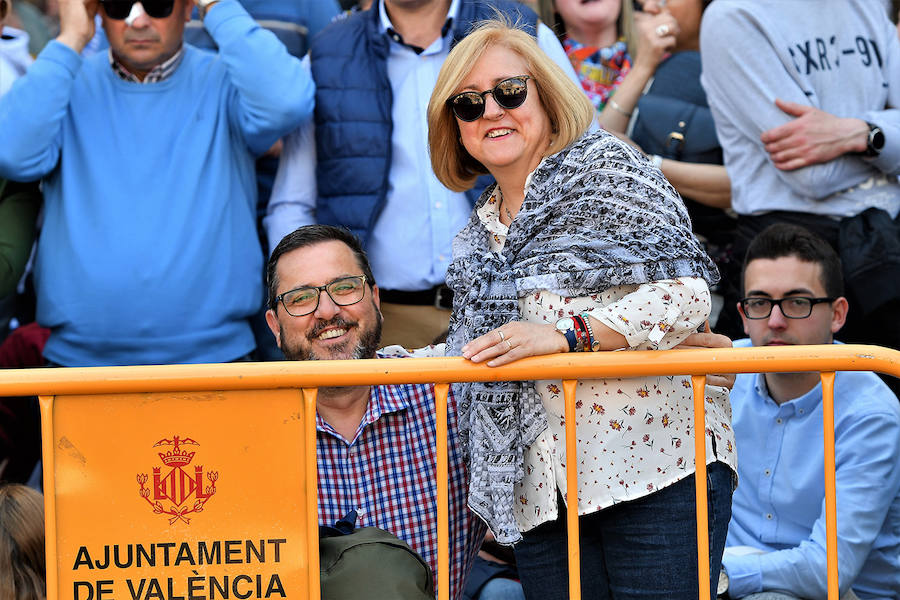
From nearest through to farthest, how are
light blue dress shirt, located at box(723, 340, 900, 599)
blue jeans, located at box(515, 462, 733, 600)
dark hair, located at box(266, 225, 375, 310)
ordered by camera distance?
blue jeans, located at box(515, 462, 733, 600) → dark hair, located at box(266, 225, 375, 310) → light blue dress shirt, located at box(723, 340, 900, 599)

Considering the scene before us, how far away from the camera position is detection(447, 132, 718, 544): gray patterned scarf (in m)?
2.74

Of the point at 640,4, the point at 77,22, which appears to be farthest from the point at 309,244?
the point at 640,4

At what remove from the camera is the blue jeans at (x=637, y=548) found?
2828 millimetres

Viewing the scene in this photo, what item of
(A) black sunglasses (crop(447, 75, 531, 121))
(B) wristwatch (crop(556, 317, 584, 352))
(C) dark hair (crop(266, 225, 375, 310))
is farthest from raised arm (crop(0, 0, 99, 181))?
(B) wristwatch (crop(556, 317, 584, 352))

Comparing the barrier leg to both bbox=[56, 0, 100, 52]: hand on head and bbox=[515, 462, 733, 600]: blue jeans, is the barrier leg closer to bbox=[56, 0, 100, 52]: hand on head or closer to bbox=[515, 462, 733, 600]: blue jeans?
bbox=[515, 462, 733, 600]: blue jeans

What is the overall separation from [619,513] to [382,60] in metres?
2.11

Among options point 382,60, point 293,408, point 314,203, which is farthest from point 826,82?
point 293,408

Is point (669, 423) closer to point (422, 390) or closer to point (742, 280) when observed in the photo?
point (422, 390)

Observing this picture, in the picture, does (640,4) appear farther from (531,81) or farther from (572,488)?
(572,488)

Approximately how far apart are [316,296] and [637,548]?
1168 millimetres

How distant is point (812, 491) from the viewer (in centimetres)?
383

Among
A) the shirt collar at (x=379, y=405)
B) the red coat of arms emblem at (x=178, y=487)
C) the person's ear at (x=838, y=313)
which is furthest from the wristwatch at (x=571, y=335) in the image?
the person's ear at (x=838, y=313)

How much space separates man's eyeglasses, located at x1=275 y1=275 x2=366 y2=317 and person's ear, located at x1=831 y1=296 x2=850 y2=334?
1.62 m

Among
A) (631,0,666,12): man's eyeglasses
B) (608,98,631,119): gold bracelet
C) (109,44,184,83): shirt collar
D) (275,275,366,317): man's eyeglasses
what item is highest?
(631,0,666,12): man's eyeglasses
